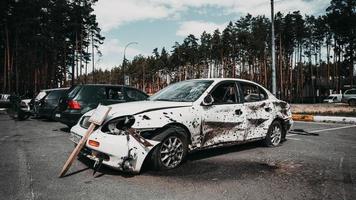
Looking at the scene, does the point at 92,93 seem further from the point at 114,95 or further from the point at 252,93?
the point at 252,93

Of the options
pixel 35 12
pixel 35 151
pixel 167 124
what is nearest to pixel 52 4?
pixel 35 12

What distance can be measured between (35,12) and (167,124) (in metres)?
38.6

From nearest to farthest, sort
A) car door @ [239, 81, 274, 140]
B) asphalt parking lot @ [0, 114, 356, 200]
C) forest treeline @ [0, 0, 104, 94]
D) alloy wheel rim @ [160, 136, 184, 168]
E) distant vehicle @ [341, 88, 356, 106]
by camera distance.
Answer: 1. asphalt parking lot @ [0, 114, 356, 200]
2. alloy wheel rim @ [160, 136, 184, 168]
3. car door @ [239, 81, 274, 140]
4. distant vehicle @ [341, 88, 356, 106]
5. forest treeline @ [0, 0, 104, 94]

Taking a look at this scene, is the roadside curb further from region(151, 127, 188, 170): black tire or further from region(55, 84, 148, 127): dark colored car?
region(151, 127, 188, 170): black tire

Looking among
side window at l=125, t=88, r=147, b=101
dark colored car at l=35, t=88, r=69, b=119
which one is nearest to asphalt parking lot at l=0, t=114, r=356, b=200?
side window at l=125, t=88, r=147, b=101

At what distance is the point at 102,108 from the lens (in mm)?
5141

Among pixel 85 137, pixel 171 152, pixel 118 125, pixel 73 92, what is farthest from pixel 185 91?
pixel 73 92

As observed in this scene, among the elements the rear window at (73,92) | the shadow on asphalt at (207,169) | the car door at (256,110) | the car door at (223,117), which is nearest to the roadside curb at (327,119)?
the car door at (256,110)

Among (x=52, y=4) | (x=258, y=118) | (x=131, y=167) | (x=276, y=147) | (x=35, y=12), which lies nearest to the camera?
(x=131, y=167)

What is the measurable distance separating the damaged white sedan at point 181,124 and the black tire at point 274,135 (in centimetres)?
2

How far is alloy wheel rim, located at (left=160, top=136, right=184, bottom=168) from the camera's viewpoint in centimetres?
508

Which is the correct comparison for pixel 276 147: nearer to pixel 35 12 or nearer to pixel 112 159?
pixel 112 159

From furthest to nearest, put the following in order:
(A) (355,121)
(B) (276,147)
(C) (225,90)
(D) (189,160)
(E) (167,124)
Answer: (A) (355,121)
(B) (276,147)
(C) (225,90)
(D) (189,160)
(E) (167,124)

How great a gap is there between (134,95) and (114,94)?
68 cm
